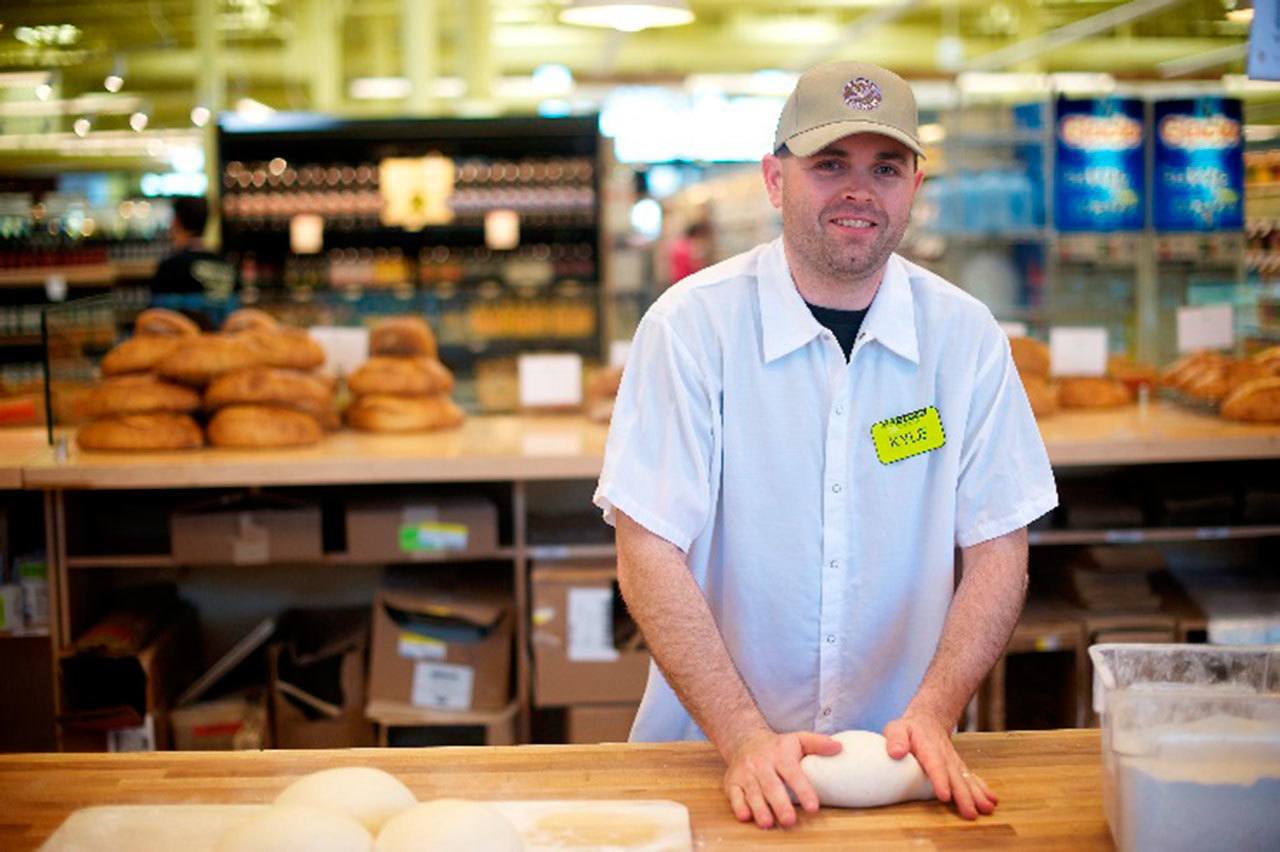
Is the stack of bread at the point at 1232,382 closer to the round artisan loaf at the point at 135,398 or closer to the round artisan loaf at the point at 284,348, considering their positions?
the round artisan loaf at the point at 284,348

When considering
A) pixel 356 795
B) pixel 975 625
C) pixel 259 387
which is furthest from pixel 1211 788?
pixel 259 387

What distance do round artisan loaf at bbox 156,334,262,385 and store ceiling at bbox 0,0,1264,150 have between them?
22.4 feet

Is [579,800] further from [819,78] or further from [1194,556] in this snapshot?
[1194,556]

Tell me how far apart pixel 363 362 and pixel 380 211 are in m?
3.43

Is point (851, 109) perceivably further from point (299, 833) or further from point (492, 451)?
point (492, 451)

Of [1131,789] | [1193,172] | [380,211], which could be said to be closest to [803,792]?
[1131,789]

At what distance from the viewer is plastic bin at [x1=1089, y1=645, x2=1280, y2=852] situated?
1.47 meters

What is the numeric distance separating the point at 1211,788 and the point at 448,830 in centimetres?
81

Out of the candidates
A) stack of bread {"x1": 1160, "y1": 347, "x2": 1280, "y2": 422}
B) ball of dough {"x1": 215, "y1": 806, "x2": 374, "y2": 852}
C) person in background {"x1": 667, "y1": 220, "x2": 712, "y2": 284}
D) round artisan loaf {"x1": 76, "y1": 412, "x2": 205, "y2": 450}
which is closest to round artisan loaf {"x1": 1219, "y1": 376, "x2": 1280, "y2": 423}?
stack of bread {"x1": 1160, "y1": 347, "x2": 1280, "y2": 422}

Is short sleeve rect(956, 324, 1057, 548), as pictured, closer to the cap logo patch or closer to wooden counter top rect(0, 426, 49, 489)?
the cap logo patch

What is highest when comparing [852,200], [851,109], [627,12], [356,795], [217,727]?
[627,12]

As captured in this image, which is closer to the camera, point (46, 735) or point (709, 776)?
point (709, 776)

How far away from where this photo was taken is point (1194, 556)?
15.3ft

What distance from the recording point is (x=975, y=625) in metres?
2.10
